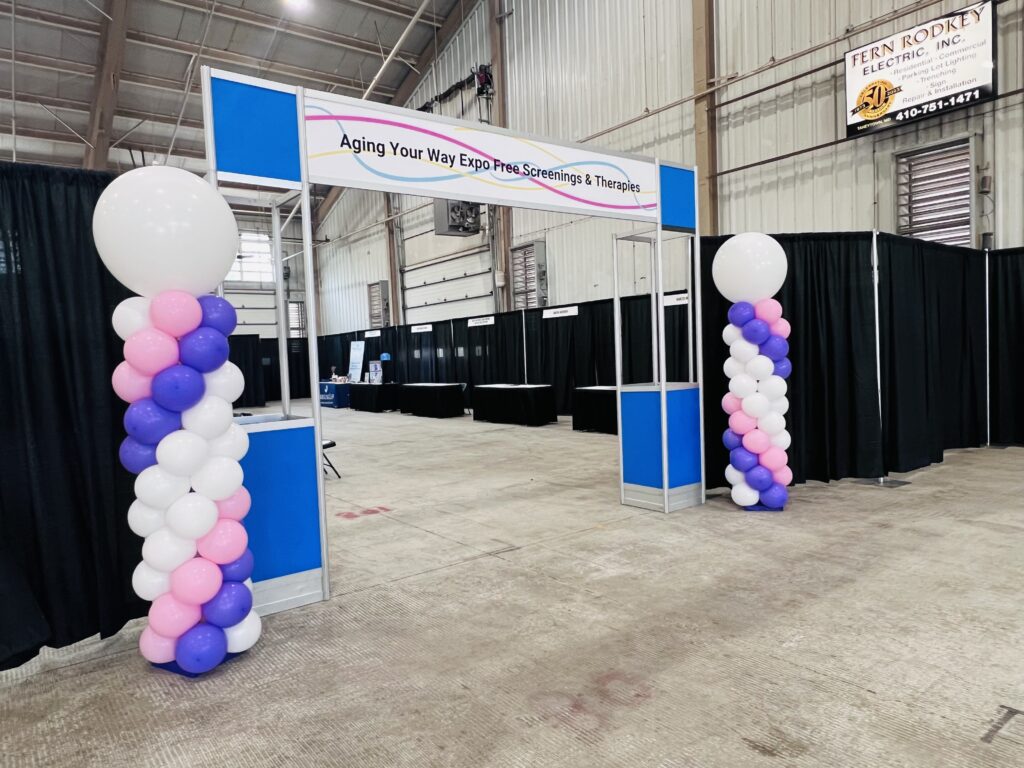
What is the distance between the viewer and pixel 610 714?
210 centimetres

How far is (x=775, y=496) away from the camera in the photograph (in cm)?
458

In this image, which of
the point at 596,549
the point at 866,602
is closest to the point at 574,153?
the point at 596,549

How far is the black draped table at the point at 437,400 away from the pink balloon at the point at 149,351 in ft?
35.8

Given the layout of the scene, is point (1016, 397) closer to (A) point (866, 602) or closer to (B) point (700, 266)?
(B) point (700, 266)

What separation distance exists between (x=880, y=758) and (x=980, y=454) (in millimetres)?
6196

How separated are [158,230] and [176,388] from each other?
59 cm

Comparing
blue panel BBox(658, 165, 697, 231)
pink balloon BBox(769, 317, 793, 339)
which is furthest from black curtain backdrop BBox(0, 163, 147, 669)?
pink balloon BBox(769, 317, 793, 339)

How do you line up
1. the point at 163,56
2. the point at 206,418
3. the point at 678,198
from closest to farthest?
the point at 206,418
the point at 678,198
the point at 163,56

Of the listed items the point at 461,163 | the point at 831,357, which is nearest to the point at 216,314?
the point at 461,163

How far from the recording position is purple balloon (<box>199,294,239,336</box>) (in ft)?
8.32

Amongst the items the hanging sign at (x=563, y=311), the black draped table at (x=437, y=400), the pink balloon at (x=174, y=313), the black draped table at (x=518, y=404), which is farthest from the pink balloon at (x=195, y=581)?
the black draped table at (x=437, y=400)

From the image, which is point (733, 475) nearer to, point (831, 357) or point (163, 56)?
point (831, 357)

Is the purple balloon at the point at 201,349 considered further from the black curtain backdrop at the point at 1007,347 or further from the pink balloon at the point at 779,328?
the black curtain backdrop at the point at 1007,347

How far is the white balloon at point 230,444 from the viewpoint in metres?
2.54
